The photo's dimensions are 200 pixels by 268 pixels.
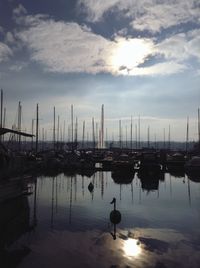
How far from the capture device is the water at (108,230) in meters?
15.6

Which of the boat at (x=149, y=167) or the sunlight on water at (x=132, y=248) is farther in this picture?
the boat at (x=149, y=167)

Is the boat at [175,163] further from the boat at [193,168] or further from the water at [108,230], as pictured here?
the water at [108,230]

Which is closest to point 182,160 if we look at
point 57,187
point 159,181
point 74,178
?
point 159,181

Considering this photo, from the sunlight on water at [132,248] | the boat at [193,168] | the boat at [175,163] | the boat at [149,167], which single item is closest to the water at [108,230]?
the sunlight on water at [132,248]

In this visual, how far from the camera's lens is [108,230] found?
20.6 meters

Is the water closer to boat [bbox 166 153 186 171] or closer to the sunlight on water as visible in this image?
the sunlight on water

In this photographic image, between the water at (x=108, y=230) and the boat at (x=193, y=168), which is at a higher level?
the boat at (x=193, y=168)

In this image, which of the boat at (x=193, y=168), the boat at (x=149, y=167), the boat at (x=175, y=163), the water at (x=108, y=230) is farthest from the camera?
the boat at (x=175, y=163)

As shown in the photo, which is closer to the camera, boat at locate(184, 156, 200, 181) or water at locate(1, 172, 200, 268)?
water at locate(1, 172, 200, 268)

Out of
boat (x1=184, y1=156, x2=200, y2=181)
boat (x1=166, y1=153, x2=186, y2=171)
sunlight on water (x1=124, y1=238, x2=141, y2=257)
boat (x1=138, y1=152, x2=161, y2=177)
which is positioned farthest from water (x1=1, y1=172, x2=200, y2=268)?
Result: boat (x1=166, y1=153, x2=186, y2=171)

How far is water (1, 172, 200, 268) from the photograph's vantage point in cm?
1563

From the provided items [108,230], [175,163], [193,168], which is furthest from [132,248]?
[175,163]

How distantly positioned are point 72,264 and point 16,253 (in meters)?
3.02

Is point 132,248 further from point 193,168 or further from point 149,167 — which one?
point 193,168
